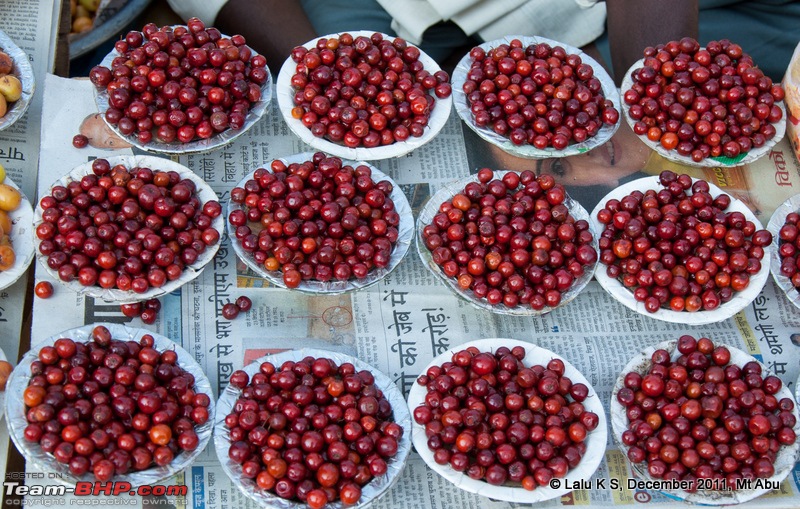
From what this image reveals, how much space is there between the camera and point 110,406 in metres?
1.47

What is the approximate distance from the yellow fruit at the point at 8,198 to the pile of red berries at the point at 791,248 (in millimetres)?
2004

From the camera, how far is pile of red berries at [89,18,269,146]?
186cm

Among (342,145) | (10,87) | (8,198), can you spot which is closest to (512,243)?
(342,145)

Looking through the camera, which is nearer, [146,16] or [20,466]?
[20,466]

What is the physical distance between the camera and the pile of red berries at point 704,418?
1582mm

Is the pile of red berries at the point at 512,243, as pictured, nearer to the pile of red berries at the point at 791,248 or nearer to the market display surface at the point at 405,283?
the market display surface at the point at 405,283

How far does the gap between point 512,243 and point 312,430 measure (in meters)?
0.68

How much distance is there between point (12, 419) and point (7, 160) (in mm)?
860

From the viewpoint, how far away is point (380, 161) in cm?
213

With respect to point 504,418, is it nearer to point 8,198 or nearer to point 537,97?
point 537,97

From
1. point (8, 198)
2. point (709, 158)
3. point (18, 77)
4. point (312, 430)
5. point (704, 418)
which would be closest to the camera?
point (312, 430)

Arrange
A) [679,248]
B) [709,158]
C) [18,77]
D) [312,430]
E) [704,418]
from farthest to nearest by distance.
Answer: [709,158] → [18,77] → [679,248] → [704,418] → [312,430]

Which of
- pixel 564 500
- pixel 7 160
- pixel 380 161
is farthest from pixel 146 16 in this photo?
pixel 564 500

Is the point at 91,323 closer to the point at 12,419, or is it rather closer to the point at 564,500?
the point at 12,419
